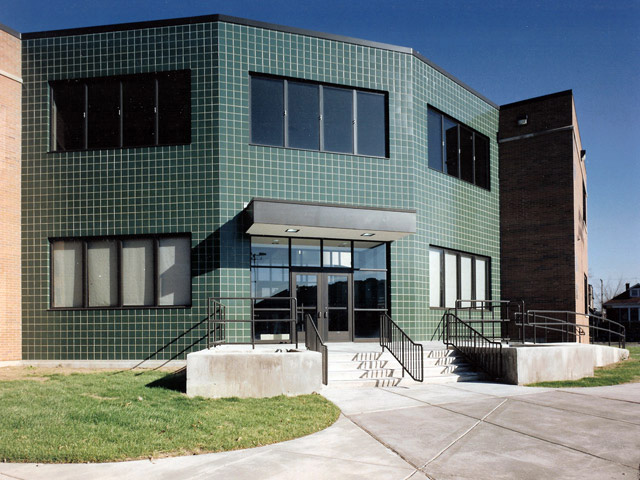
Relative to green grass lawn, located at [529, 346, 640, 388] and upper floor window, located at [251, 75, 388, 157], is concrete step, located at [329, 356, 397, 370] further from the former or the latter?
upper floor window, located at [251, 75, 388, 157]

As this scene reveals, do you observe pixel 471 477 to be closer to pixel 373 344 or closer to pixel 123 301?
pixel 373 344

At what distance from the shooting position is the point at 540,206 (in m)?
20.3

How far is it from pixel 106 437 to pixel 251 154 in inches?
363

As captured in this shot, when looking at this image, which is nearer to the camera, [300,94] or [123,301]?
[123,301]

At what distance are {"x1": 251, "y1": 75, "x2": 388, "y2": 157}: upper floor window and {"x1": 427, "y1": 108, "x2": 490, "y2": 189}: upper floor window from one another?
235cm

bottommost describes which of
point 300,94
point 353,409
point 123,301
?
point 353,409

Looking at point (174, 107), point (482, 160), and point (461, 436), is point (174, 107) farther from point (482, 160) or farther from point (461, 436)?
point (482, 160)

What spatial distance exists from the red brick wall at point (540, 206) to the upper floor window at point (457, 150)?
4.17 feet

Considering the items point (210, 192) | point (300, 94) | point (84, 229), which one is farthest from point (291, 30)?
point (84, 229)

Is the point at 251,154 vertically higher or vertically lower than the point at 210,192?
higher

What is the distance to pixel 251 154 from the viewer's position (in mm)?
14719

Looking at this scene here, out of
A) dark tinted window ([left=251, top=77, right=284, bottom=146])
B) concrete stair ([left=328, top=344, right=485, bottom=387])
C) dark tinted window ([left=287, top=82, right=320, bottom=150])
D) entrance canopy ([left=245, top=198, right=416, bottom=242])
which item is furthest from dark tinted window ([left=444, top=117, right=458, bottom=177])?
concrete stair ([left=328, top=344, right=485, bottom=387])

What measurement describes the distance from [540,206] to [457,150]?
4181mm

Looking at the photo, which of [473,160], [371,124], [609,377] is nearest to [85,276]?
[371,124]
